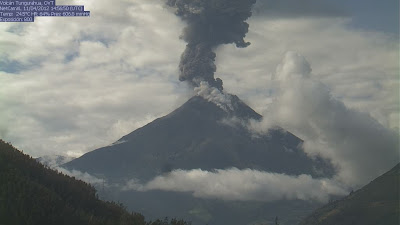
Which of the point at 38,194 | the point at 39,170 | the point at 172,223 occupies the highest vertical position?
the point at 39,170

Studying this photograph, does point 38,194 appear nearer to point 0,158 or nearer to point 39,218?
point 39,218

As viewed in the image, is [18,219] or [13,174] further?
[13,174]

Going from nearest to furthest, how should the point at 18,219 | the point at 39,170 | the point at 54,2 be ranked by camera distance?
the point at 18,219
the point at 39,170
the point at 54,2

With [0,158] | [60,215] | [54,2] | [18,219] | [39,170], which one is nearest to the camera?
[18,219]

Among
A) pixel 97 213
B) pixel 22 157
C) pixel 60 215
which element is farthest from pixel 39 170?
pixel 60 215

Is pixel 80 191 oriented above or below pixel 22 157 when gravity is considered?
below

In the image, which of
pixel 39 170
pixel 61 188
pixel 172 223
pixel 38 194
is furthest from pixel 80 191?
pixel 172 223

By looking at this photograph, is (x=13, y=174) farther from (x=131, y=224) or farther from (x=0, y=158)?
(x=131, y=224)
